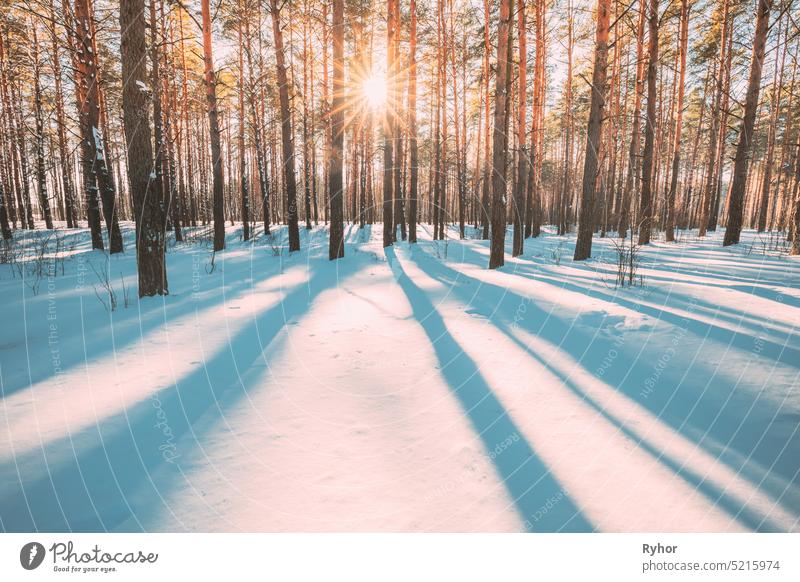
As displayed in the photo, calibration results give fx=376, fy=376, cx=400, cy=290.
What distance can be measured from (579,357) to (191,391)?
345cm

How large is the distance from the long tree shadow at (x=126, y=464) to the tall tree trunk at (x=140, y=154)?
343 centimetres

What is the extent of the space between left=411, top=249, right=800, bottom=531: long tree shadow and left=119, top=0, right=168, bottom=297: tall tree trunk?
5.40 metres

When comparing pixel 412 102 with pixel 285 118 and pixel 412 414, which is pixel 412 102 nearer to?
pixel 285 118

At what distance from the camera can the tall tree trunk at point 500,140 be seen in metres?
8.10

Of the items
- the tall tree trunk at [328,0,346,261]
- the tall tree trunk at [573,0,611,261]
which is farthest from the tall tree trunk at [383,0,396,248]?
the tall tree trunk at [573,0,611,261]

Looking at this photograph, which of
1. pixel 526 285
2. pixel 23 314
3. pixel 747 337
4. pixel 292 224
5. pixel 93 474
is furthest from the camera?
pixel 292 224

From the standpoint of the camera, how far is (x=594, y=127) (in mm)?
9086

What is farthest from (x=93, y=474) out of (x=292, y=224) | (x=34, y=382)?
(x=292, y=224)

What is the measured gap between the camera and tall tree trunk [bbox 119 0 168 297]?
5348mm

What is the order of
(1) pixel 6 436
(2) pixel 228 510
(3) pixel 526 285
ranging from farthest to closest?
(3) pixel 526 285 → (1) pixel 6 436 → (2) pixel 228 510

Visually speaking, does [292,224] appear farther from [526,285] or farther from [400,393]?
[400,393]

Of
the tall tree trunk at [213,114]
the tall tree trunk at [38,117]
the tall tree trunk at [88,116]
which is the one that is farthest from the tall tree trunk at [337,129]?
the tall tree trunk at [38,117]

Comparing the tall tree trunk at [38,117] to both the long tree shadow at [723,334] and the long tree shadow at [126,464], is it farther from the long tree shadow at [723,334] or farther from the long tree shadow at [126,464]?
the long tree shadow at [723,334]
